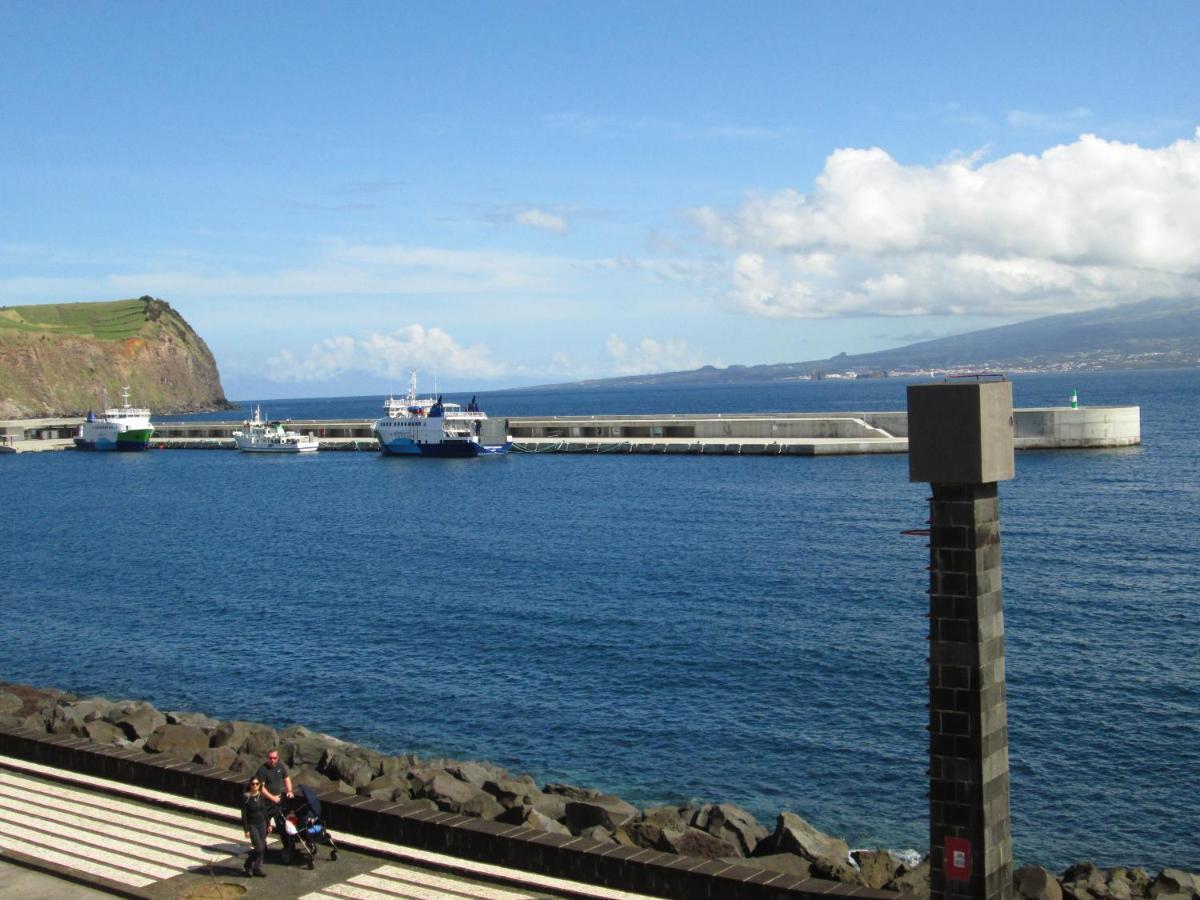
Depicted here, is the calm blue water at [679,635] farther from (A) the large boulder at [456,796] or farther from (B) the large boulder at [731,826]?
(A) the large boulder at [456,796]

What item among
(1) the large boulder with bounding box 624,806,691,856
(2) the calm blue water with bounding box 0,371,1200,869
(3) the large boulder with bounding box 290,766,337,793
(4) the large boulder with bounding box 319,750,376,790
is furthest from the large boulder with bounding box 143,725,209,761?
(1) the large boulder with bounding box 624,806,691,856

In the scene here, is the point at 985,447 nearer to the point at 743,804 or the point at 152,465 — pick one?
the point at 743,804

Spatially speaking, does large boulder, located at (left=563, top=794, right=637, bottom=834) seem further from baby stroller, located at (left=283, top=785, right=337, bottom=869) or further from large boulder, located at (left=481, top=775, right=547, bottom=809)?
baby stroller, located at (left=283, top=785, right=337, bottom=869)

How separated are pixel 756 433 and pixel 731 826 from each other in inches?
3480

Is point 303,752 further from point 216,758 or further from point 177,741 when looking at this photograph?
point 177,741

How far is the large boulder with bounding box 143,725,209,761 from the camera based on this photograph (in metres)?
19.8

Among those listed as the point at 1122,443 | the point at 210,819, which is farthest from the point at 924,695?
the point at 1122,443

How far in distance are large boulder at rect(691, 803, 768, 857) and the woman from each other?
630 cm

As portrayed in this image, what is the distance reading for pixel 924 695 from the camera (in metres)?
27.9

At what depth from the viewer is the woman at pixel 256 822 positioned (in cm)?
1390

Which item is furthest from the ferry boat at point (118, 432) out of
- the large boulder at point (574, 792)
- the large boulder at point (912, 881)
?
the large boulder at point (912, 881)

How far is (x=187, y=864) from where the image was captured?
14383 millimetres

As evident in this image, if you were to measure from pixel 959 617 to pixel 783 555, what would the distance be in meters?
36.9

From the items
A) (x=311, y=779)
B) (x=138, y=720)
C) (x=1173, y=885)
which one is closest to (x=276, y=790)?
(x=311, y=779)
